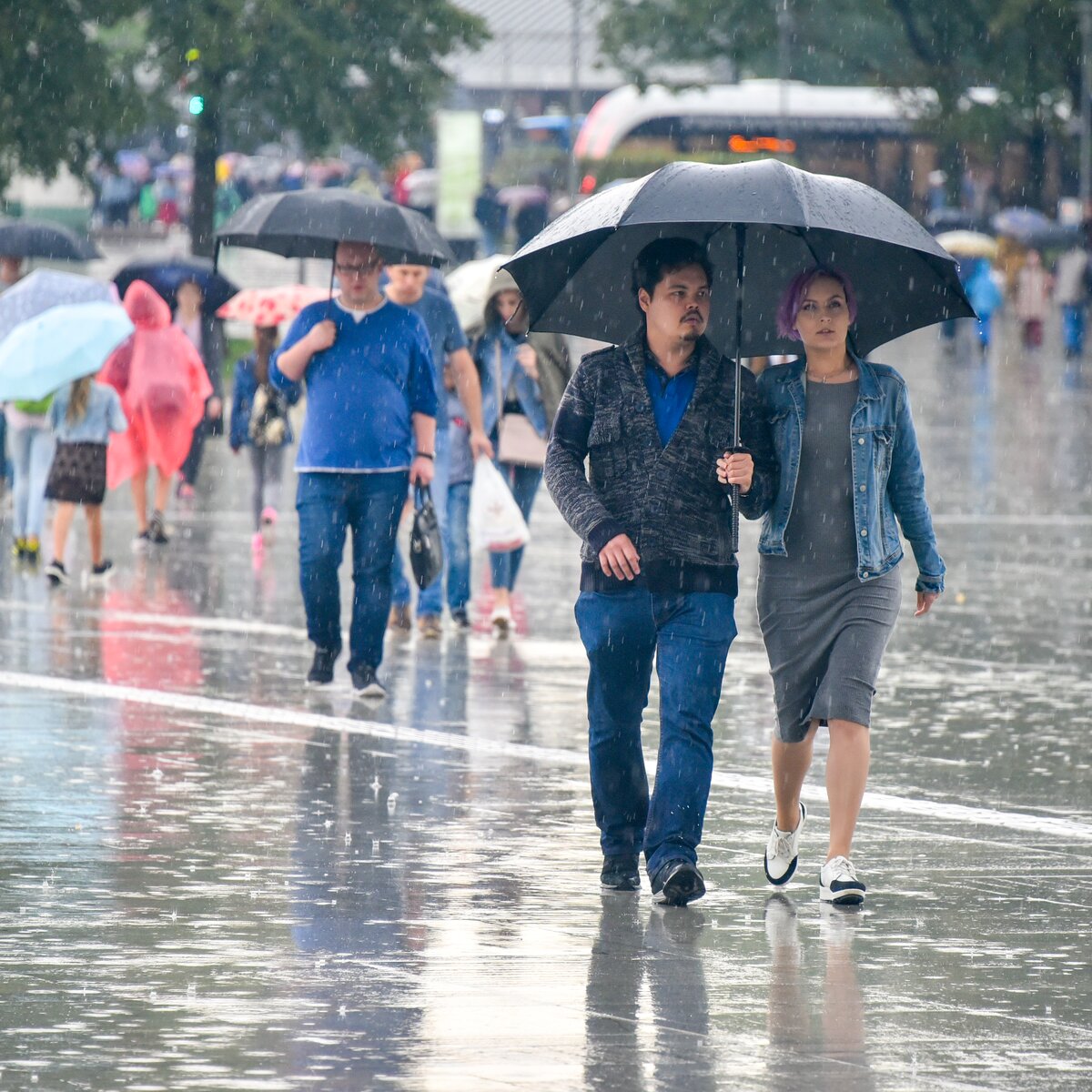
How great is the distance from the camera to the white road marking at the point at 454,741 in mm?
8227

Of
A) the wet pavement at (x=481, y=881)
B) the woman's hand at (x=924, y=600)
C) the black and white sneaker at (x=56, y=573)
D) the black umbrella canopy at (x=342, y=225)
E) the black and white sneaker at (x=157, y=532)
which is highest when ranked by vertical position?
the black umbrella canopy at (x=342, y=225)

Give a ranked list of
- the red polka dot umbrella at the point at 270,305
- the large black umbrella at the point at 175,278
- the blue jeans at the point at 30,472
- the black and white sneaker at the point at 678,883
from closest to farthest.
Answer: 1. the black and white sneaker at the point at 678,883
2. the blue jeans at the point at 30,472
3. the red polka dot umbrella at the point at 270,305
4. the large black umbrella at the point at 175,278

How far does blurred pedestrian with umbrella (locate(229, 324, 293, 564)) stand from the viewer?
52.0 feet

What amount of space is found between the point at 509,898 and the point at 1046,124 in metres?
50.1

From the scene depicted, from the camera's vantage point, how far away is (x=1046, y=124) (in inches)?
2169

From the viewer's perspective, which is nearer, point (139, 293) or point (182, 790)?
point (182, 790)

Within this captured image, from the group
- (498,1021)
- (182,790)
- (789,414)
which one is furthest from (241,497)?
(498,1021)

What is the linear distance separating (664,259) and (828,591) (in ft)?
3.24

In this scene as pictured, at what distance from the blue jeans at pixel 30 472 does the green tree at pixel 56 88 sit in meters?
13.2

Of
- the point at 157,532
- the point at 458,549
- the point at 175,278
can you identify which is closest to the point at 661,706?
the point at 458,549

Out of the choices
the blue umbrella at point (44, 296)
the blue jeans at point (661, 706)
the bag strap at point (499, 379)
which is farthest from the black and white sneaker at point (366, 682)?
the blue umbrella at point (44, 296)

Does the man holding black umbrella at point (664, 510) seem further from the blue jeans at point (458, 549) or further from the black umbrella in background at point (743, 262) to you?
the blue jeans at point (458, 549)

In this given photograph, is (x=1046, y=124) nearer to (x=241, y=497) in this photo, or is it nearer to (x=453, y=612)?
(x=241, y=497)

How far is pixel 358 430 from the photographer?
1063 cm
